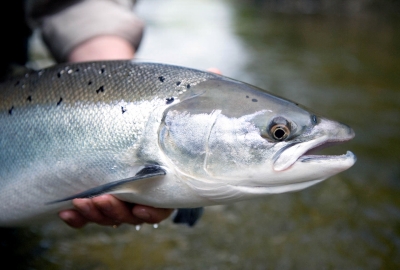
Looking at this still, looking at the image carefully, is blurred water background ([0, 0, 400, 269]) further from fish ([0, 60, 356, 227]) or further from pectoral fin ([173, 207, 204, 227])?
fish ([0, 60, 356, 227])

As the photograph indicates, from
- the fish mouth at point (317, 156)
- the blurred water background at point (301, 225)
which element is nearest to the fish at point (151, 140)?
the fish mouth at point (317, 156)

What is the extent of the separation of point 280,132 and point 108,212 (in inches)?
28.7

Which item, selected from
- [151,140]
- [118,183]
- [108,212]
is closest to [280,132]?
[151,140]

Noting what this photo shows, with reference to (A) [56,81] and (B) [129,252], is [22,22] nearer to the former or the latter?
(A) [56,81]

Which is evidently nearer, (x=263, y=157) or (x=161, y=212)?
(x=263, y=157)

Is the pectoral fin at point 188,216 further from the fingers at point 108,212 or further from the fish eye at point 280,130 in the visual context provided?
the fish eye at point 280,130

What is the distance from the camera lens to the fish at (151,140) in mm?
1331

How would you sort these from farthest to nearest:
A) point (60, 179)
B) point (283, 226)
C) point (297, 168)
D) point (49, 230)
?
point (283, 226) → point (49, 230) → point (60, 179) → point (297, 168)

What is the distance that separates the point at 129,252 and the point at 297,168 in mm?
1490

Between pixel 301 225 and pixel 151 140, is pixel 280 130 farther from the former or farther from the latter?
pixel 301 225

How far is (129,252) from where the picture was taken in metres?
2.44

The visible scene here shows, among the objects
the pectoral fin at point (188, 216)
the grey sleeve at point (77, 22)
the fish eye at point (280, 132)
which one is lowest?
the pectoral fin at point (188, 216)

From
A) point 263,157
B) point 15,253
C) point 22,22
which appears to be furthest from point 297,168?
point 22,22

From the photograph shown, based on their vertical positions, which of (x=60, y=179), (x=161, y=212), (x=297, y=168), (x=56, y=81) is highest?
(x=56, y=81)
